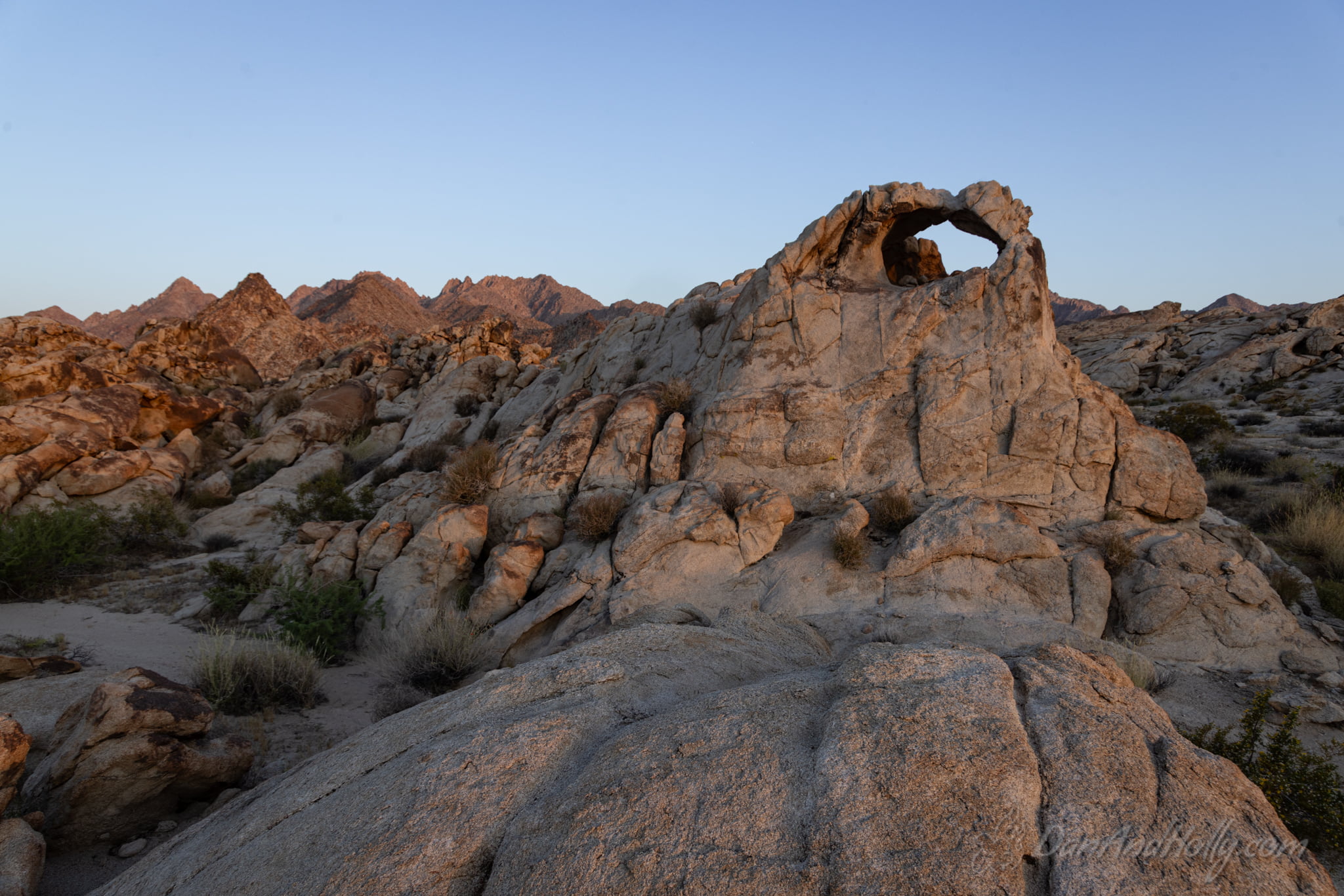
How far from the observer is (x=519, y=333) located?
49719mm

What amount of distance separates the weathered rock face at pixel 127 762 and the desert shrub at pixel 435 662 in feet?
7.44

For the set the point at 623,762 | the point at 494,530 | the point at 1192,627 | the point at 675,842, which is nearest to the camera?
the point at 675,842

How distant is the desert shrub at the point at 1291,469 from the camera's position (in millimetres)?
14719

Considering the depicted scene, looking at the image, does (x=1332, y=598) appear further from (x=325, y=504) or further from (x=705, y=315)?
(x=325, y=504)

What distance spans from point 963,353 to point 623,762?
9.30m

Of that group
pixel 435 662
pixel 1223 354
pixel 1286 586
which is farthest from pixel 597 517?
pixel 1223 354

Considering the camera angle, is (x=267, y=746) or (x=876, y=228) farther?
(x=876, y=228)

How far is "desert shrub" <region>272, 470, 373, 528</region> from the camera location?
14.7 meters

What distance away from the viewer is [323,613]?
10234 millimetres

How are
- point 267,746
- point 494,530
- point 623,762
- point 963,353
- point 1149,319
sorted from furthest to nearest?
point 1149,319 → point 494,530 → point 963,353 → point 267,746 → point 623,762

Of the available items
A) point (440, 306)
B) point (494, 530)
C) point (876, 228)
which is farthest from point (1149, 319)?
point (440, 306)

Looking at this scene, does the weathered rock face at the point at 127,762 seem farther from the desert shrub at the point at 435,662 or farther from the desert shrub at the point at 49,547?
the desert shrub at the point at 49,547

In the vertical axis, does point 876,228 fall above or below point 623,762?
above

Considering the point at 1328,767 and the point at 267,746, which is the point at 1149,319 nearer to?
the point at 1328,767
